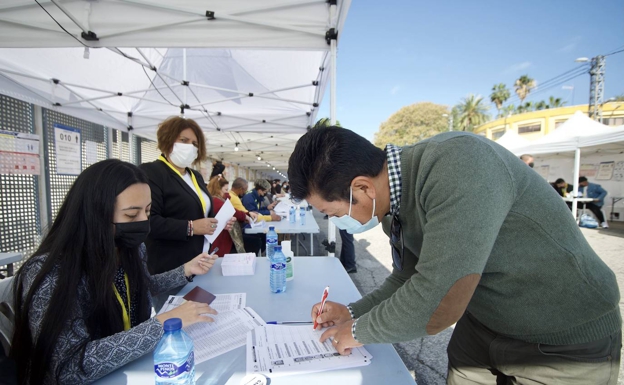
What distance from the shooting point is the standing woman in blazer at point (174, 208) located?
192 cm

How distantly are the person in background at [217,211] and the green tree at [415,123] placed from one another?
1054 inches

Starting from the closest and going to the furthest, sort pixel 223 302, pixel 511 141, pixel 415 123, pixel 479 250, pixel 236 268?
pixel 479 250, pixel 223 302, pixel 236 268, pixel 511 141, pixel 415 123

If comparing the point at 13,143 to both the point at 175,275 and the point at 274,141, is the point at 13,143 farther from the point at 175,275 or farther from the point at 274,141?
the point at 274,141

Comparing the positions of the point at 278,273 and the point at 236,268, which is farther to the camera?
the point at 236,268

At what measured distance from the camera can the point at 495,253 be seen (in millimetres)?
796

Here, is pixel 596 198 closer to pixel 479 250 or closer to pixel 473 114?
pixel 479 250

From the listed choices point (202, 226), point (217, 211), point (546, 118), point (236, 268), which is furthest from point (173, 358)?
point (546, 118)

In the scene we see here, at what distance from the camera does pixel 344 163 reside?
859 mm

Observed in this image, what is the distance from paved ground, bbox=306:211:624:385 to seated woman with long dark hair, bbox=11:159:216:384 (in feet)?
5.99

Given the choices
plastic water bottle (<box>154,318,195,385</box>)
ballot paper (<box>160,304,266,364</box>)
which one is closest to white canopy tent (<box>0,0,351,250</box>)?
ballot paper (<box>160,304,266,364</box>)

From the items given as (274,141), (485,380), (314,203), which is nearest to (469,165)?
(314,203)

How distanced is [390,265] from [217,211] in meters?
2.83

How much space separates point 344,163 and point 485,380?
1031 millimetres

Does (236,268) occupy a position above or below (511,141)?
below
